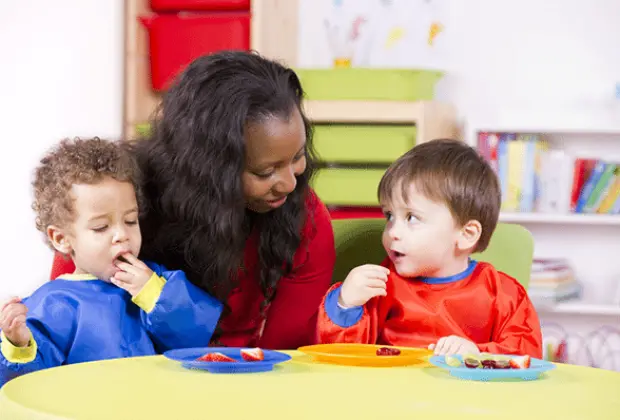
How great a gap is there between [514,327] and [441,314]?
0.12 meters

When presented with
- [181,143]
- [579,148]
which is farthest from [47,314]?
[579,148]

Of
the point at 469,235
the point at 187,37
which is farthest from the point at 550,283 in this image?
the point at 469,235

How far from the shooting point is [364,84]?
11.2ft

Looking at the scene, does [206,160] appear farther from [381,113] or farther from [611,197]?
[611,197]

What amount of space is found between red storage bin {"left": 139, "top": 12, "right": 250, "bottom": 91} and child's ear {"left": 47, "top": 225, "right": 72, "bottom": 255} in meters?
1.96

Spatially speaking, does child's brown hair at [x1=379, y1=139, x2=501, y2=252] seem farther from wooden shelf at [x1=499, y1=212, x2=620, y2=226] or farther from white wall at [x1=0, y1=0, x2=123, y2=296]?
white wall at [x1=0, y1=0, x2=123, y2=296]

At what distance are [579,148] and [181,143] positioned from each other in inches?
99.5

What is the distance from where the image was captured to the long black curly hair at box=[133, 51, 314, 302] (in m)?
1.51

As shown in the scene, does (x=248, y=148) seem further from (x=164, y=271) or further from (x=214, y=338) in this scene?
(x=214, y=338)

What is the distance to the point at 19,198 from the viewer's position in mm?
3541

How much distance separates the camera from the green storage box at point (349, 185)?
338cm

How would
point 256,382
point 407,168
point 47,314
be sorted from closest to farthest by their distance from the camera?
point 256,382
point 47,314
point 407,168

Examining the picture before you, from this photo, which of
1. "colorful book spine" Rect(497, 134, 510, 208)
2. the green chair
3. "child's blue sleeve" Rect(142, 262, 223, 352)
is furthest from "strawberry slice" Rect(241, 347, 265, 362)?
"colorful book spine" Rect(497, 134, 510, 208)

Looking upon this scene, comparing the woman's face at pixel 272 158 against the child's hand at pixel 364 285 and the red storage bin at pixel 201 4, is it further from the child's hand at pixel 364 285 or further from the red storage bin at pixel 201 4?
the red storage bin at pixel 201 4
